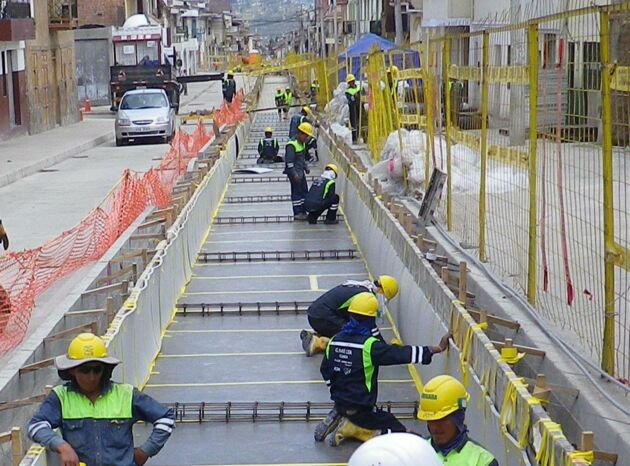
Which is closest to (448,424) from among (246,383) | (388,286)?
(246,383)

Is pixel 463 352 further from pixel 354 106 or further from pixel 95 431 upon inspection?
pixel 354 106

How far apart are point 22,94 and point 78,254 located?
30036 millimetres

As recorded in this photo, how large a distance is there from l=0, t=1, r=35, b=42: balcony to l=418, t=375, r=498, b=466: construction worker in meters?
36.5

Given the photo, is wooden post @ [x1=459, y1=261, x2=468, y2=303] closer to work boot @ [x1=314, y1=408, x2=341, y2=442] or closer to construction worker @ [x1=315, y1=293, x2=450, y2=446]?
construction worker @ [x1=315, y1=293, x2=450, y2=446]

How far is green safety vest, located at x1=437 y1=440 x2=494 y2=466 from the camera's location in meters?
5.22

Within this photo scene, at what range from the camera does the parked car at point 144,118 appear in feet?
133

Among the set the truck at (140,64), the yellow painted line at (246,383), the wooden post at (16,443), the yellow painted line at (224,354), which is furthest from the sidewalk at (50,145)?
the wooden post at (16,443)

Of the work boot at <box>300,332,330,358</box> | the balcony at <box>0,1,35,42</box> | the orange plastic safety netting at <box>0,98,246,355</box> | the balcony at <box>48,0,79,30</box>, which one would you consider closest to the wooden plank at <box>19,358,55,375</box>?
the orange plastic safety netting at <box>0,98,246,355</box>

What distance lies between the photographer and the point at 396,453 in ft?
10.5

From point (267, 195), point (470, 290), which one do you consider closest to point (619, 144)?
point (470, 290)

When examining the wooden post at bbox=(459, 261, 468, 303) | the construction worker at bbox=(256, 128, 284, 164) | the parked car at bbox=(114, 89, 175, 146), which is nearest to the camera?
the wooden post at bbox=(459, 261, 468, 303)

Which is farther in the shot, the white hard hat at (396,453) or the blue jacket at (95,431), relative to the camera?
the blue jacket at (95,431)

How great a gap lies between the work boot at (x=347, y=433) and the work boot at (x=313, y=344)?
2.55m

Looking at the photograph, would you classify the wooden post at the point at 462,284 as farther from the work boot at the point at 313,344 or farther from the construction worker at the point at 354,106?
the construction worker at the point at 354,106
